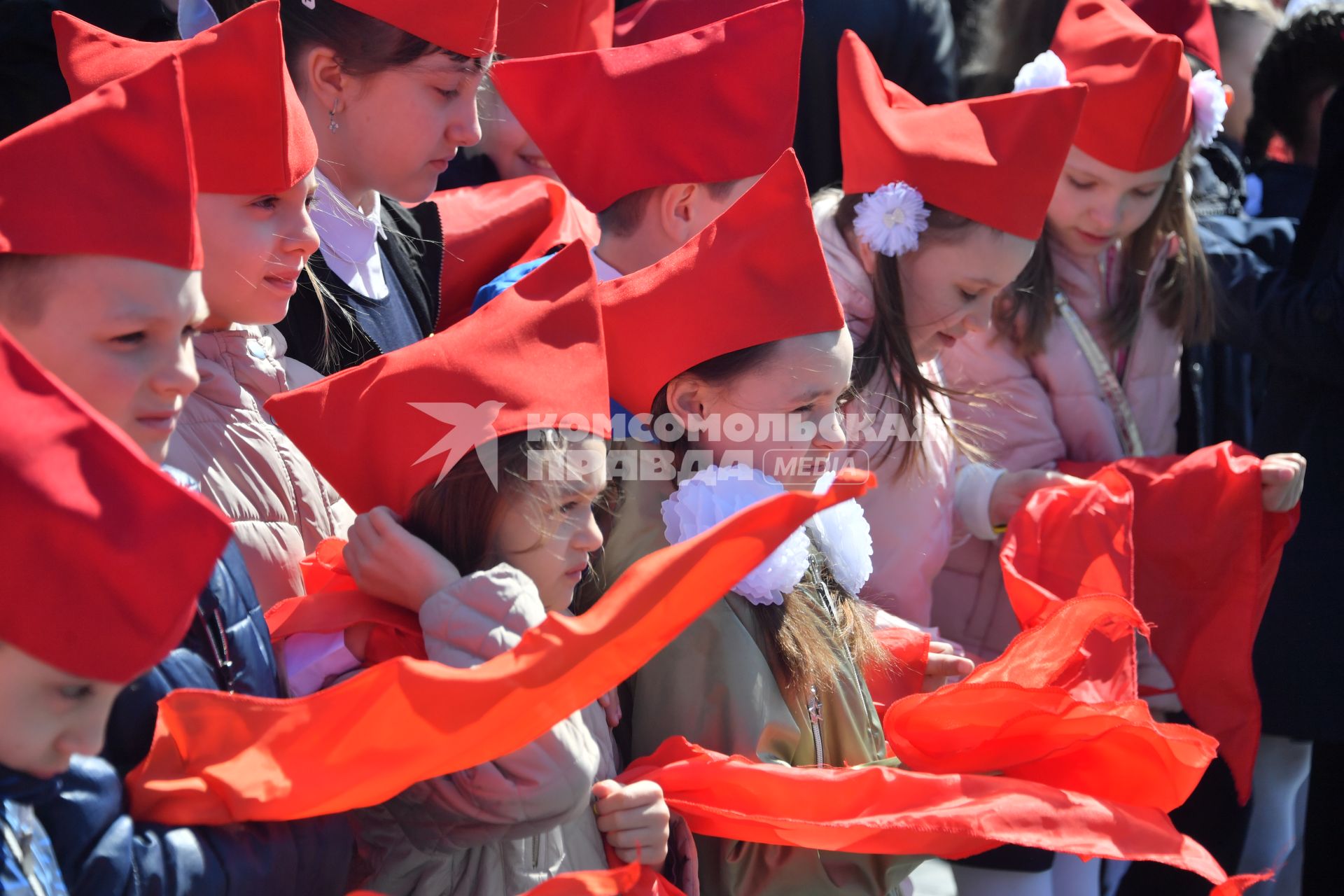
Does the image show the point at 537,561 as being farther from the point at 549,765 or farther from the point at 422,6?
the point at 422,6

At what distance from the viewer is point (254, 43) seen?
1.96 m

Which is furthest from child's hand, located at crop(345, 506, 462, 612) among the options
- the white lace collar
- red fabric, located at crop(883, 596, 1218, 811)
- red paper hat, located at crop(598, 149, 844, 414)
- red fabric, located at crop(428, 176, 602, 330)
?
red fabric, located at crop(428, 176, 602, 330)

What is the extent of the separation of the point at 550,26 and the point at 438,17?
2.03ft

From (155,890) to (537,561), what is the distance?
662mm

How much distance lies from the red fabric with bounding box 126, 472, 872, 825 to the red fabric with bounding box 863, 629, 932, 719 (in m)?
0.94

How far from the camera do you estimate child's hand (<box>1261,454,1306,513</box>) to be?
3006mm

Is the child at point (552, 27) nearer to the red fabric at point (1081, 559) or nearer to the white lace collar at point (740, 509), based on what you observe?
the white lace collar at point (740, 509)

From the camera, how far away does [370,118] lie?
8.64 feet

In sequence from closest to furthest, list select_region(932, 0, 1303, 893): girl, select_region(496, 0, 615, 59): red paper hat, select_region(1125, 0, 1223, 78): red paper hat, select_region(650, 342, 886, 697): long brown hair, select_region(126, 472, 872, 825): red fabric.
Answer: select_region(126, 472, 872, 825): red fabric, select_region(650, 342, 886, 697): long brown hair, select_region(496, 0, 615, 59): red paper hat, select_region(932, 0, 1303, 893): girl, select_region(1125, 0, 1223, 78): red paper hat

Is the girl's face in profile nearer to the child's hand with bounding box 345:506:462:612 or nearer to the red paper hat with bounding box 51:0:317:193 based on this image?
the child's hand with bounding box 345:506:462:612

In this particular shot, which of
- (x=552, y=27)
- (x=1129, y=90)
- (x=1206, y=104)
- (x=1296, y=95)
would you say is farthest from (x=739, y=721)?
(x=1296, y=95)

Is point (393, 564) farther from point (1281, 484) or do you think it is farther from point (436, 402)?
point (1281, 484)

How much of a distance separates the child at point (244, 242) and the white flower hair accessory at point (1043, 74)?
1.83 m

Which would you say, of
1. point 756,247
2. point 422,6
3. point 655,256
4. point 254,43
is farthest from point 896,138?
point 254,43
